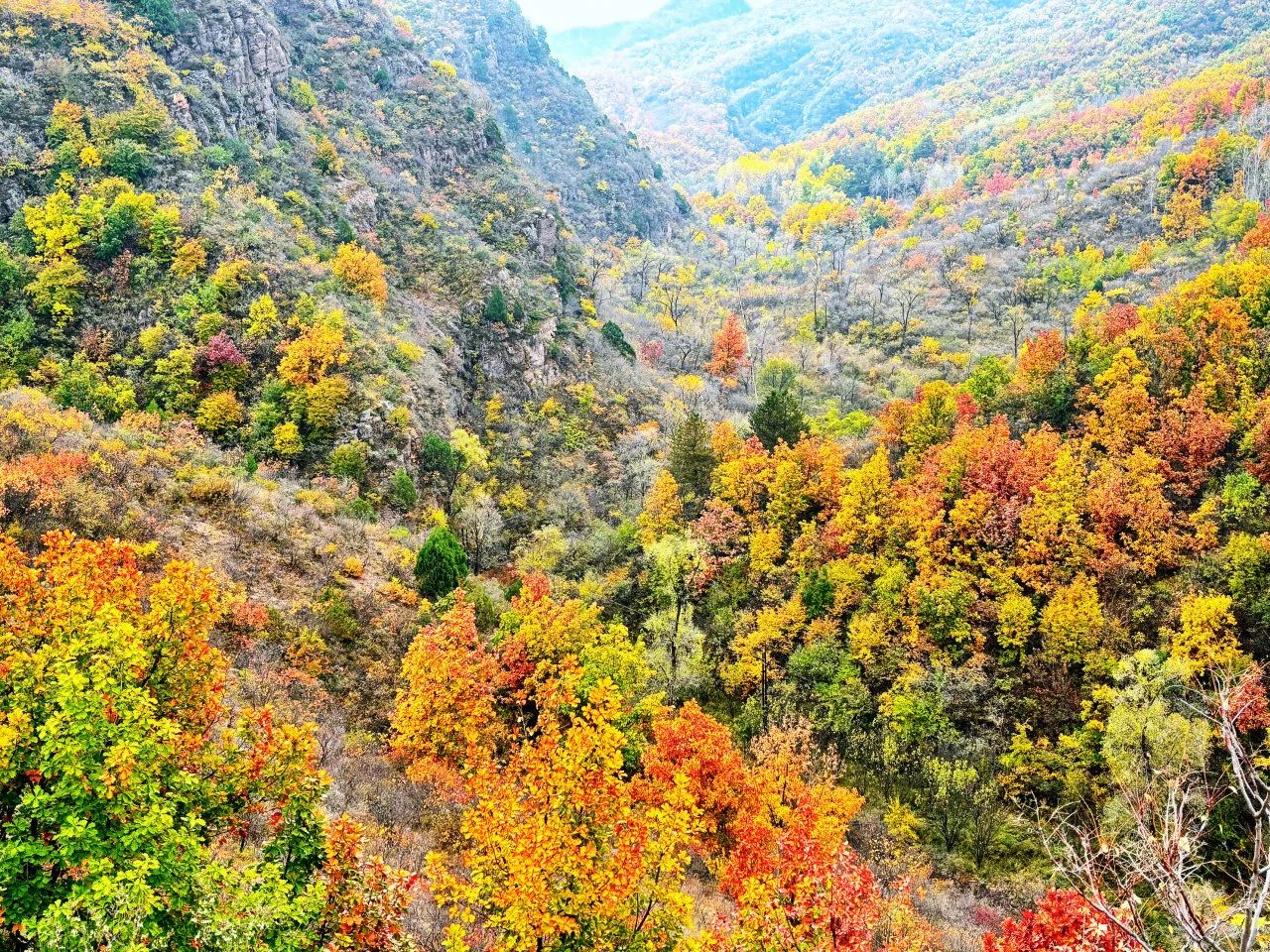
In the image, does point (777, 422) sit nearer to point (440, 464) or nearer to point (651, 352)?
point (440, 464)

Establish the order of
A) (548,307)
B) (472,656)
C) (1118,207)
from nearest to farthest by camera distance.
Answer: (472,656)
(548,307)
(1118,207)

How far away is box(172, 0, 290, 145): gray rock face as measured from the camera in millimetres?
76000

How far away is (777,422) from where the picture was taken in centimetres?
6238

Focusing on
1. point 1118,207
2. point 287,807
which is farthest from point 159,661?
point 1118,207

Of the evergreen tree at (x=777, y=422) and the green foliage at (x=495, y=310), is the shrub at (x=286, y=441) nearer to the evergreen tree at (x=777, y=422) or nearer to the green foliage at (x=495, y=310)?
the green foliage at (x=495, y=310)

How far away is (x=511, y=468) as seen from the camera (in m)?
71.1

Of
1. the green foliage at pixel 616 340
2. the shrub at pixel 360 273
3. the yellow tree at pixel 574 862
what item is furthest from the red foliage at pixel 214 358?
the yellow tree at pixel 574 862

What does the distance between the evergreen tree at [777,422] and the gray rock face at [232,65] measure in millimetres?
60412

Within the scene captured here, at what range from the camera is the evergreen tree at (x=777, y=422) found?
6231 centimetres

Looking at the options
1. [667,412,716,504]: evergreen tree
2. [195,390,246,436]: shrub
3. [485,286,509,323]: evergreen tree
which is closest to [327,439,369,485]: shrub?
[195,390,246,436]: shrub

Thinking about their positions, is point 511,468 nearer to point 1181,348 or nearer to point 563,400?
point 563,400

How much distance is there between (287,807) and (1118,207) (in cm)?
13048

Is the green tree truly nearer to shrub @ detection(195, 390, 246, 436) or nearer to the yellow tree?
shrub @ detection(195, 390, 246, 436)

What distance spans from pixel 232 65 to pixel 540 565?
6818cm
